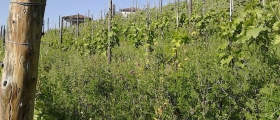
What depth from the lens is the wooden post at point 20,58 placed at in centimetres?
199

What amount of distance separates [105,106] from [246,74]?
181 centimetres

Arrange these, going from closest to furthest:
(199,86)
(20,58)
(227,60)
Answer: (20,58), (199,86), (227,60)

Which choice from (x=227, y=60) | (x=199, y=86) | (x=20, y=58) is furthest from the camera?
(x=227, y=60)

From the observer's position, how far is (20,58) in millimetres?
2006

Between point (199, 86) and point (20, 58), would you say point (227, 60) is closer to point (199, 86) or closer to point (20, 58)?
point (199, 86)

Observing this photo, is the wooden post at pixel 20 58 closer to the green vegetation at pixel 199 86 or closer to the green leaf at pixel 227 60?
the green vegetation at pixel 199 86

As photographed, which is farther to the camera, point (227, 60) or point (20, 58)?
point (227, 60)

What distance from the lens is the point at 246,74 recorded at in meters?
3.62

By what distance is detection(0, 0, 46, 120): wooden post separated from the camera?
1987 mm

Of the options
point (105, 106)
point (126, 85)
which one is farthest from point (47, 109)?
point (126, 85)

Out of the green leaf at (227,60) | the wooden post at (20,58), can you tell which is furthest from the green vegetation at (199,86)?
the wooden post at (20,58)

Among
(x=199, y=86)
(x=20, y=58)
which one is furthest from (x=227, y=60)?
(x=20, y=58)

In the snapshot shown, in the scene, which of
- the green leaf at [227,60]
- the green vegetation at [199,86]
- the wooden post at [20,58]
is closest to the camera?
the wooden post at [20,58]

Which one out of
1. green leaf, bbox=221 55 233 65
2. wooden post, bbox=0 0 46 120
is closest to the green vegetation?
green leaf, bbox=221 55 233 65
